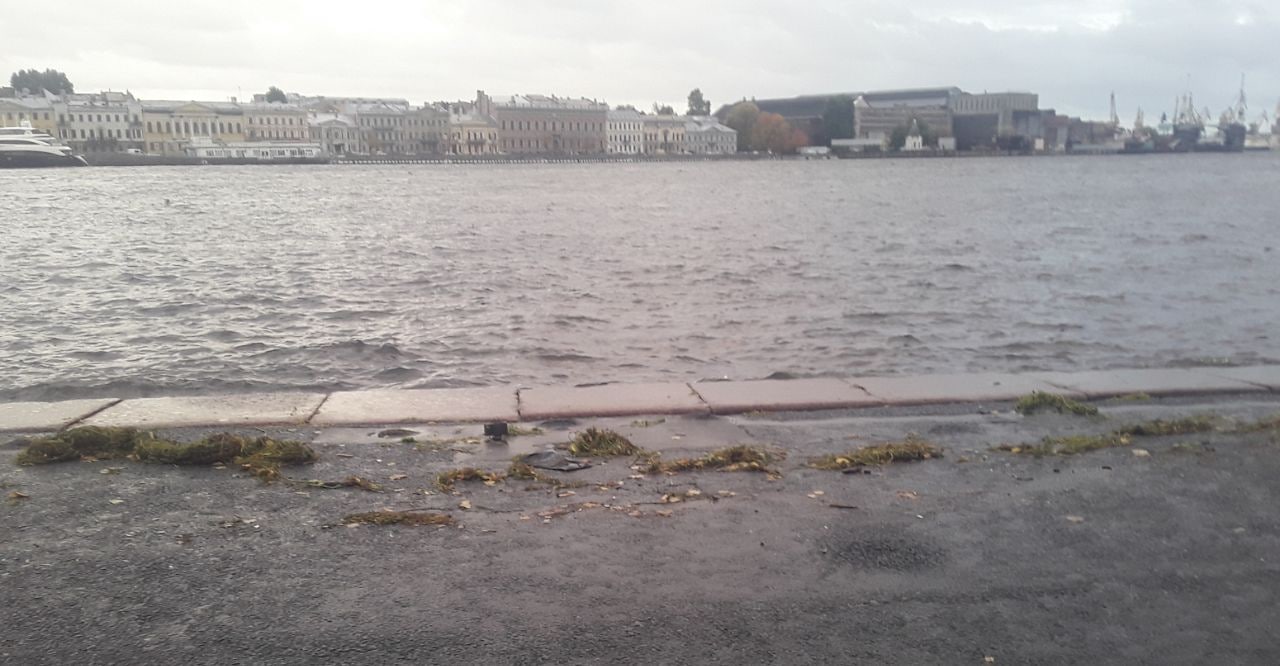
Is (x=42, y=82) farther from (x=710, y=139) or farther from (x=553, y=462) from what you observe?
(x=553, y=462)

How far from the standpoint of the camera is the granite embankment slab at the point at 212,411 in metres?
5.72

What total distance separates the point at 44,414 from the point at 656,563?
4096mm

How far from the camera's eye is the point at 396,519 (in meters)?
4.05

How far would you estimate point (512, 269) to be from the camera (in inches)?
861

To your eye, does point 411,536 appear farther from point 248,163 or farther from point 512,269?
point 248,163

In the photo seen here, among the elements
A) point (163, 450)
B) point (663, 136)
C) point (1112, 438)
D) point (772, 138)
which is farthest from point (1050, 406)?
point (663, 136)

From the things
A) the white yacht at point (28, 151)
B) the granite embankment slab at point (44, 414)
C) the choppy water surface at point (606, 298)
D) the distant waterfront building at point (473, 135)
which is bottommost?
the choppy water surface at point (606, 298)

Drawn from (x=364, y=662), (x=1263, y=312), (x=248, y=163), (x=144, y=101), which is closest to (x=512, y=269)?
(x=1263, y=312)

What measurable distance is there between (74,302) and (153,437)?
13.0 metres

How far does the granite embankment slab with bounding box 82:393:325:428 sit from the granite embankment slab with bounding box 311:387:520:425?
0.16m

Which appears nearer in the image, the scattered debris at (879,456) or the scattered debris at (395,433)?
the scattered debris at (879,456)

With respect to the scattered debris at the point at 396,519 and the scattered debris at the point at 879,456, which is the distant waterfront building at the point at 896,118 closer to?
the scattered debris at the point at 879,456

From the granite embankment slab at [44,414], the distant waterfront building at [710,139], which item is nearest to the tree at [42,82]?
the distant waterfront building at [710,139]

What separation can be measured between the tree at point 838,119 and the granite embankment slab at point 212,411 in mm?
177122
